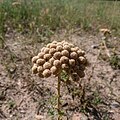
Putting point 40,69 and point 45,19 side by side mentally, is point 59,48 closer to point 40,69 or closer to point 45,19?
point 40,69

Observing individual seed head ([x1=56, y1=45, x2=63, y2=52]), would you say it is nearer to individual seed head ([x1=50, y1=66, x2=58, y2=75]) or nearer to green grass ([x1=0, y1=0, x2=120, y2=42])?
individual seed head ([x1=50, y1=66, x2=58, y2=75])

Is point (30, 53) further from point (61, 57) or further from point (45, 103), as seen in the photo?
point (61, 57)

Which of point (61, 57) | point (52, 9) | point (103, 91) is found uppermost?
point (61, 57)

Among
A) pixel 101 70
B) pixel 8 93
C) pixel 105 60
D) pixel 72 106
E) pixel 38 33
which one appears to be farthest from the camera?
pixel 38 33

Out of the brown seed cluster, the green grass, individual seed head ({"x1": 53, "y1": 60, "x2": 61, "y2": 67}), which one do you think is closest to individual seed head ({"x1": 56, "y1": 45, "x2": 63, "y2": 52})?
the brown seed cluster

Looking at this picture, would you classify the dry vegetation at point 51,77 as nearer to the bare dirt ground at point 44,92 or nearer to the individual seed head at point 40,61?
the bare dirt ground at point 44,92

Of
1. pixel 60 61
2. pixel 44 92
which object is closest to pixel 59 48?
pixel 60 61

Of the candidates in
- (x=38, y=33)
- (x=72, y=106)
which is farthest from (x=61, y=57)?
(x=38, y=33)
